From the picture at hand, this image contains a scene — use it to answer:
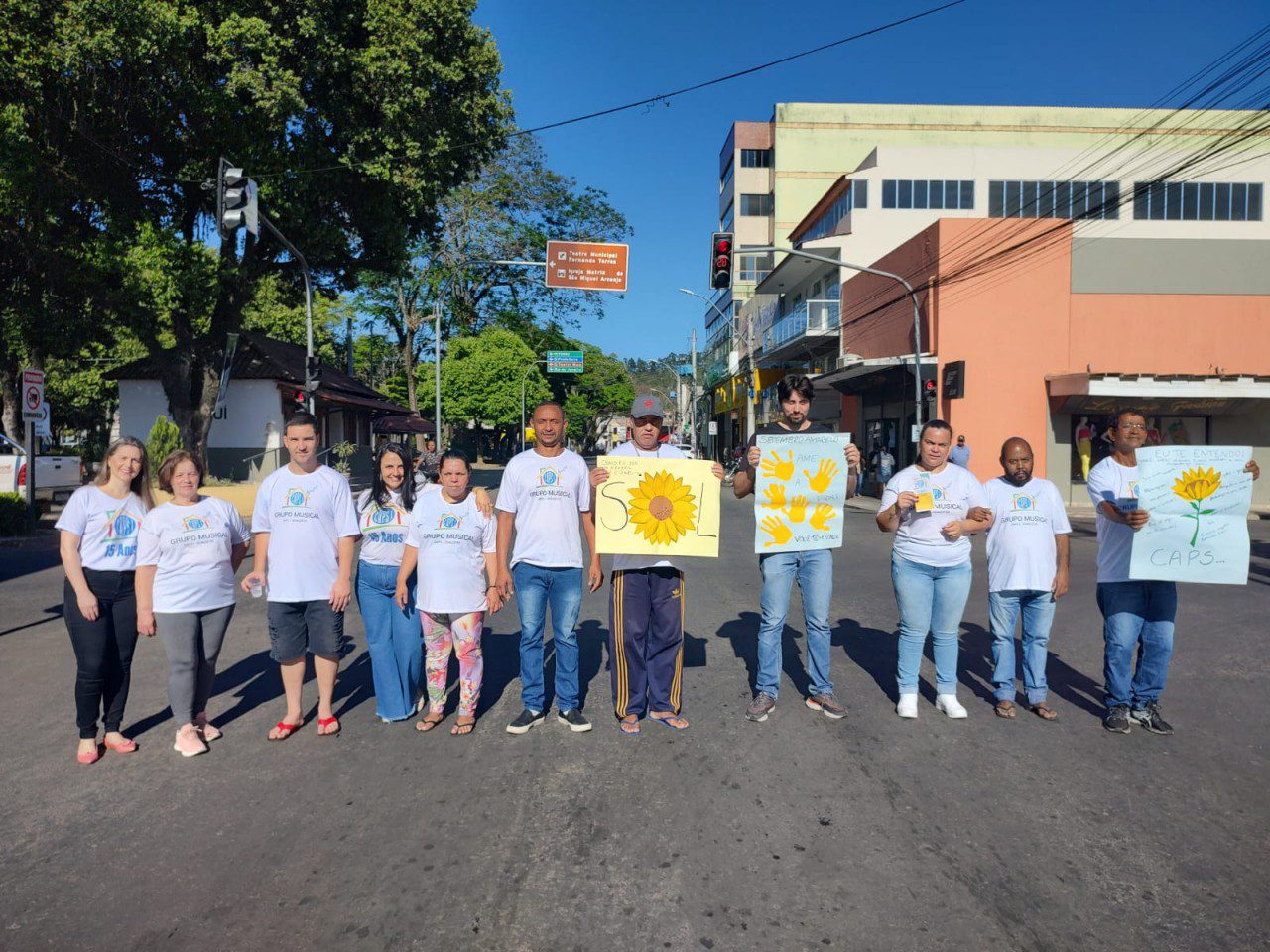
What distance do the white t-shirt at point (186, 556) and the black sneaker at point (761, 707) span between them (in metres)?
3.07

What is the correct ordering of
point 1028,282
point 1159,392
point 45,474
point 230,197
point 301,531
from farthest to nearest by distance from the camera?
point 1028,282 < point 1159,392 < point 45,474 < point 230,197 < point 301,531

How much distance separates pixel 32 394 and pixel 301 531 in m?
13.1

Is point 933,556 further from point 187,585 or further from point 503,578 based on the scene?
point 187,585

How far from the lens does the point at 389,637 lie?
4969 mm

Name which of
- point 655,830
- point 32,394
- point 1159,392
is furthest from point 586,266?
point 655,830

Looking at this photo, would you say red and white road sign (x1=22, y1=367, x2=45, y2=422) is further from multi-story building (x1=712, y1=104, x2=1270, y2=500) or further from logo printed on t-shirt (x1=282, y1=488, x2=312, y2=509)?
multi-story building (x1=712, y1=104, x2=1270, y2=500)

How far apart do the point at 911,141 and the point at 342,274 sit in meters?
40.0

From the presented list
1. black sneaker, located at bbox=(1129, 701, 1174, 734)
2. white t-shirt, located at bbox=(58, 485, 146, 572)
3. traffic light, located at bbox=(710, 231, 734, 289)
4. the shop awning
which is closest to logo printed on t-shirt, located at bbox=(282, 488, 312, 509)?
white t-shirt, located at bbox=(58, 485, 146, 572)

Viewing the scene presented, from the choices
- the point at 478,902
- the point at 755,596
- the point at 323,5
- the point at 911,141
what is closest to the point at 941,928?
the point at 478,902

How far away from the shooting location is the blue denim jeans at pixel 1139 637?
484cm

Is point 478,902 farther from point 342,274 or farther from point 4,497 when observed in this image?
point 342,274

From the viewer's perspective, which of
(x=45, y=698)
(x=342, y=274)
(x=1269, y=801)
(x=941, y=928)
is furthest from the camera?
(x=342, y=274)

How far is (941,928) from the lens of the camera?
2871 mm

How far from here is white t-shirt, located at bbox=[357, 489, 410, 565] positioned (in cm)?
495
